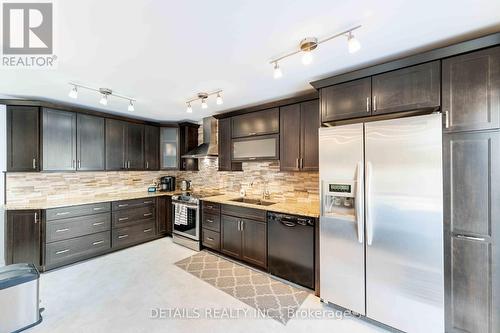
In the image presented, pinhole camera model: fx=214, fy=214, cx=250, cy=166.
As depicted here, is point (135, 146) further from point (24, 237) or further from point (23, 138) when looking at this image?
point (24, 237)

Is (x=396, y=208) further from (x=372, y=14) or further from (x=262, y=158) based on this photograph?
(x=262, y=158)

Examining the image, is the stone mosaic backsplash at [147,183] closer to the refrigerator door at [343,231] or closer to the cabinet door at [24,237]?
the cabinet door at [24,237]

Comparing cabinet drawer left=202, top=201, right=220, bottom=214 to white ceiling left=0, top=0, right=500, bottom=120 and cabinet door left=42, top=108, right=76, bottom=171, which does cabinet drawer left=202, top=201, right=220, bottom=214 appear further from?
cabinet door left=42, top=108, right=76, bottom=171

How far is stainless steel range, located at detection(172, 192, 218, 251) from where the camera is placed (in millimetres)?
3791

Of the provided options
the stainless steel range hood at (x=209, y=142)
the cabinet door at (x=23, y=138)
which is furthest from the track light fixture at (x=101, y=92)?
the stainless steel range hood at (x=209, y=142)

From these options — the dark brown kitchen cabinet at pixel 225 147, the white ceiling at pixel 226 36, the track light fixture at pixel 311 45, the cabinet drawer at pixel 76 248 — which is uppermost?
the white ceiling at pixel 226 36

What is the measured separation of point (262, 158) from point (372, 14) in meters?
2.24

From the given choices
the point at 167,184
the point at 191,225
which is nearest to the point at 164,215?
the point at 167,184

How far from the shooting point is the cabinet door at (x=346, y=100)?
2070mm

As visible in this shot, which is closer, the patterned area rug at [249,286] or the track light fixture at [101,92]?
the patterned area rug at [249,286]

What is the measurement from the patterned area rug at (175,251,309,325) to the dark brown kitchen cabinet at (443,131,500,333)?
4.39 ft

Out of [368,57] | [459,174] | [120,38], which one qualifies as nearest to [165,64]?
[120,38]

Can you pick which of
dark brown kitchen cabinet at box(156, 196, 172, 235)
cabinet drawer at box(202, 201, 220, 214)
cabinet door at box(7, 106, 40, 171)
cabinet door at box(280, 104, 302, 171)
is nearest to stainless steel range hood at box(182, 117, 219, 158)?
cabinet drawer at box(202, 201, 220, 214)

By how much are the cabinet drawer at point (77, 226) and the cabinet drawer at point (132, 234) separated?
0.22 metres
